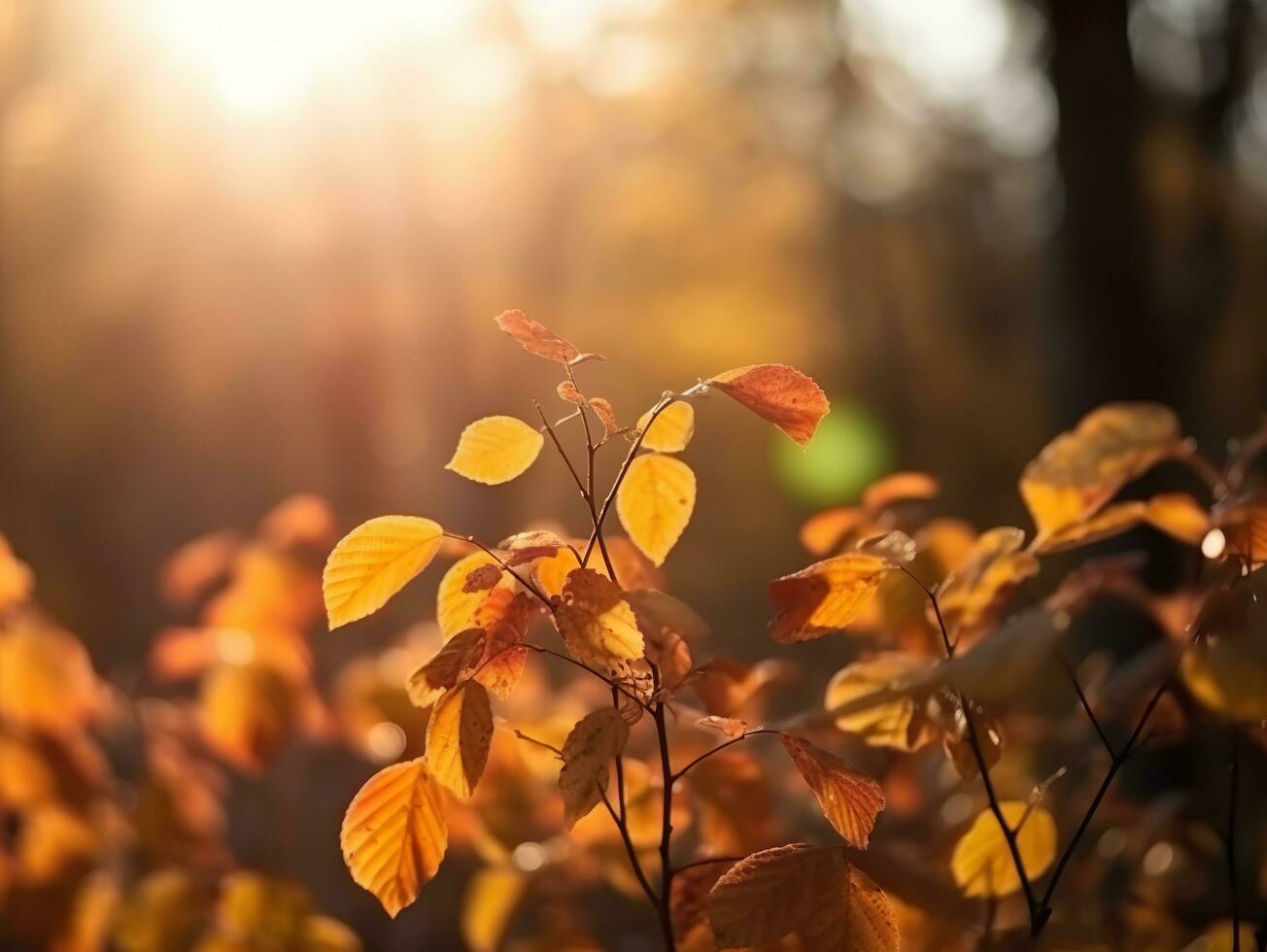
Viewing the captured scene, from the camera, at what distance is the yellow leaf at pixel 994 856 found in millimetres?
993

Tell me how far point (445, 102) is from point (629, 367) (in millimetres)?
3081

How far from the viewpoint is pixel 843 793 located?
0.78 meters

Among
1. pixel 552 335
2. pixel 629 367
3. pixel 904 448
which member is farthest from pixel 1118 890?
pixel 904 448

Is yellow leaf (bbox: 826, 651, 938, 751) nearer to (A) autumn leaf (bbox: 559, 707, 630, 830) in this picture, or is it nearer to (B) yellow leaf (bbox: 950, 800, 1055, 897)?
(B) yellow leaf (bbox: 950, 800, 1055, 897)

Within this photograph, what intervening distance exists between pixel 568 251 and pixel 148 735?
6.24m

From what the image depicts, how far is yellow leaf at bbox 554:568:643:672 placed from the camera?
2.32 feet

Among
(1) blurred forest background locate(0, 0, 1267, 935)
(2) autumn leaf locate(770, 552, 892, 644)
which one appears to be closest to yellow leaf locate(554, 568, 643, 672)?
(2) autumn leaf locate(770, 552, 892, 644)

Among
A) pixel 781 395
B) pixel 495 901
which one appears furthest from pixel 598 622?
pixel 495 901

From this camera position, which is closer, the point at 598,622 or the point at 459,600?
the point at 598,622

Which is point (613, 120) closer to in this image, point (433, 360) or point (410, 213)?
point (410, 213)

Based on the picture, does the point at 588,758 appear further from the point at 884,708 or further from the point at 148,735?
the point at 148,735

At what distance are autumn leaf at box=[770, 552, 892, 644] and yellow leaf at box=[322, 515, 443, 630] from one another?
0.25 metres

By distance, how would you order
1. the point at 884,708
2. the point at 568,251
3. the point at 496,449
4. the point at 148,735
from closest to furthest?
the point at 496,449 < the point at 884,708 < the point at 148,735 < the point at 568,251

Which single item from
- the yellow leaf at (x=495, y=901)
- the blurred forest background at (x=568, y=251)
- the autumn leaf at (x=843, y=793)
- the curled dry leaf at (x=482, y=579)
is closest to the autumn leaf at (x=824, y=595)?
the autumn leaf at (x=843, y=793)
